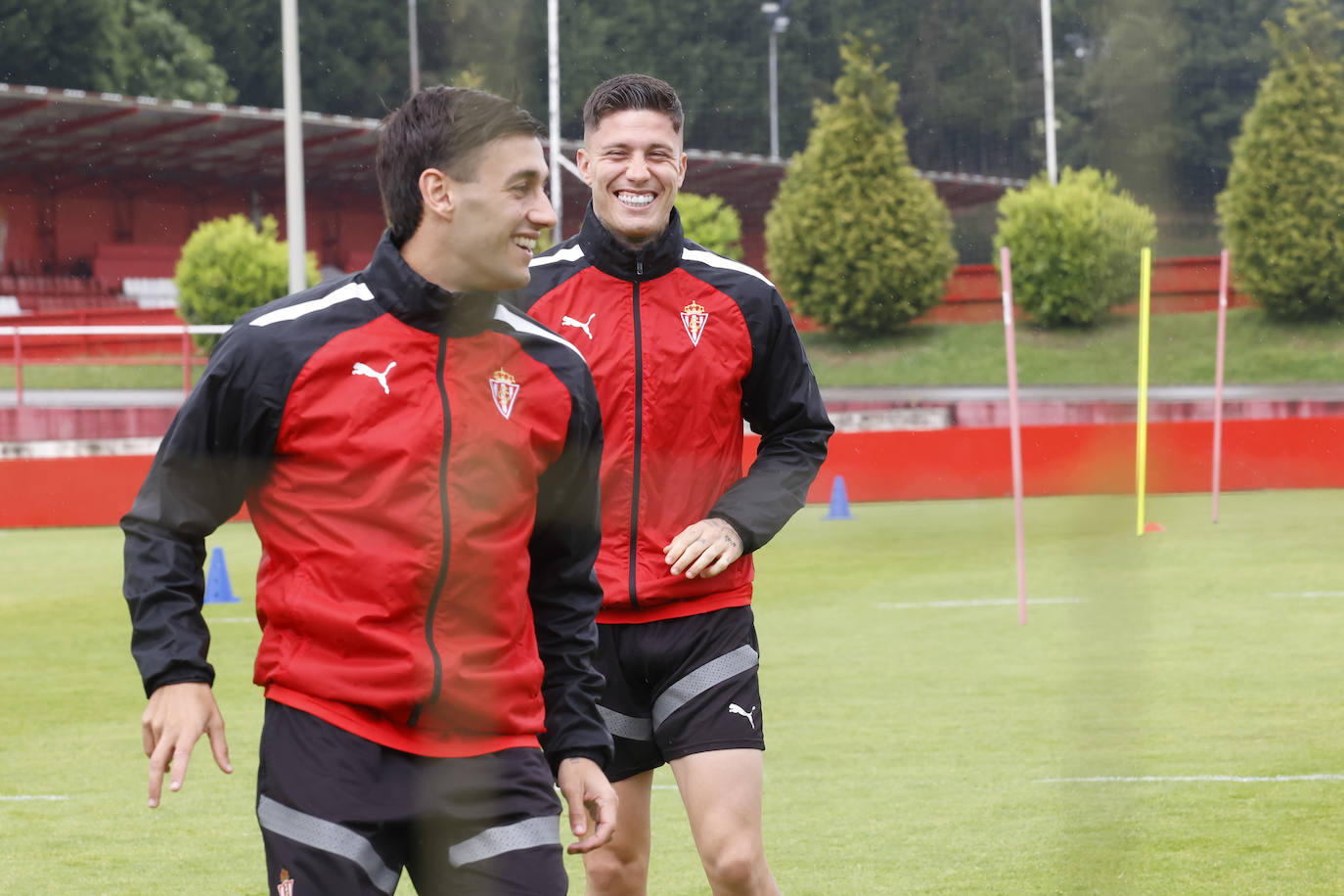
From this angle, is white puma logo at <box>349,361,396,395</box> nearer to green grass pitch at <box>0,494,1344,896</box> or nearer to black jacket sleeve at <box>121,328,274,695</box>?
black jacket sleeve at <box>121,328,274,695</box>

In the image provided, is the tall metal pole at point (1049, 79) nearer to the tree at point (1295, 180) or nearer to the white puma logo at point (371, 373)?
the tree at point (1295, 180)

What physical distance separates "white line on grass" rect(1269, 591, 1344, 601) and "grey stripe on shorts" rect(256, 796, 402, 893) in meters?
8.80

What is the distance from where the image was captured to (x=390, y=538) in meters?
2.43

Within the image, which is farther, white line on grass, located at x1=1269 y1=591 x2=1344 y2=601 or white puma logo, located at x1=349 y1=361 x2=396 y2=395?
white line on grass, located at x1=1269 y1=591 x2=1344 y2=601

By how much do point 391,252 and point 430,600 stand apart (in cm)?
48

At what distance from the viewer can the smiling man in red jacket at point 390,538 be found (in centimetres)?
240

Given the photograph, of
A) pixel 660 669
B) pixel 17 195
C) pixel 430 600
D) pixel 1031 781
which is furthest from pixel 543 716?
pixel 17 195

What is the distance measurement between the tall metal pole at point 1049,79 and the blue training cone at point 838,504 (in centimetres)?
1375

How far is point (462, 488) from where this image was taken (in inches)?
97.9

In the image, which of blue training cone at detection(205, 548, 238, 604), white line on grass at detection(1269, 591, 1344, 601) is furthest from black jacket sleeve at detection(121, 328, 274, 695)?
white line on grass at detection(1269, 591, 1344, 601)

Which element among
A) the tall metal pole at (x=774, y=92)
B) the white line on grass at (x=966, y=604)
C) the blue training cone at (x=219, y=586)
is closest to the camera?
the tall metal pole at (x=774, y=92)

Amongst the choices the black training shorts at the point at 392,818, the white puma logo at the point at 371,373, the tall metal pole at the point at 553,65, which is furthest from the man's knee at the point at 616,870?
the tall metal pole at the point at 553,65

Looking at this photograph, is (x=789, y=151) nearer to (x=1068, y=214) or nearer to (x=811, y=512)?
(x=1068, y=214)

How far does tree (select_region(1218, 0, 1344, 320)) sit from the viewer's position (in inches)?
86.7
